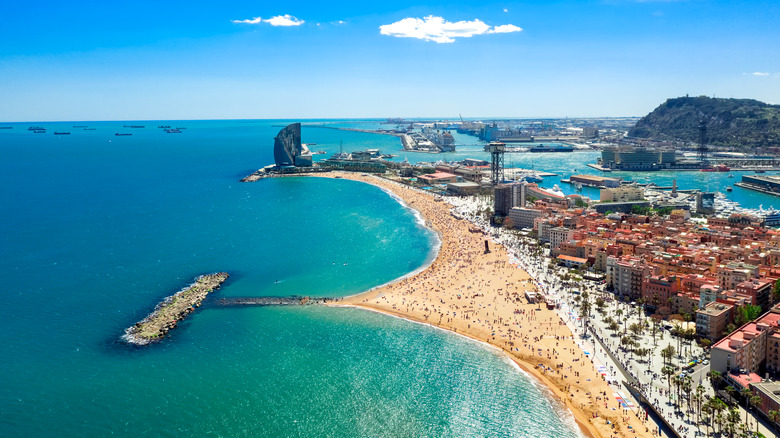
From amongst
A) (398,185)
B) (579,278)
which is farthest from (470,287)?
(398,185)

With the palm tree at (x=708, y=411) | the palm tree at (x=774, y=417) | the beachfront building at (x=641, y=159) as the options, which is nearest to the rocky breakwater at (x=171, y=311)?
the palm tree at (x=708, y=411)

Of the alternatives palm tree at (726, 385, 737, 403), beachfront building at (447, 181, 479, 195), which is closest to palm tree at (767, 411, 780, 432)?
palm tree at (726, 385, 737, 403)

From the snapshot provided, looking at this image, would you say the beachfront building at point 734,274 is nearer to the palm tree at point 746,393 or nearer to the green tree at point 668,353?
the green tree at point 668,353

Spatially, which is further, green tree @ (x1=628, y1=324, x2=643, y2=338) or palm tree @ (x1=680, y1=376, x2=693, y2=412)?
green tree @ (x1=628, y1=324, x2=643, y2=338)

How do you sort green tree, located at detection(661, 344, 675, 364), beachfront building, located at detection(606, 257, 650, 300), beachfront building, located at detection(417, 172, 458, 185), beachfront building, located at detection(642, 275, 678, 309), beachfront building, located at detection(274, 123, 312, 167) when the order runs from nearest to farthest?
green tree, located at detection(661, 344, 675, 364), beachfront building, located at detection(642, 275, 678, 309), beachfront building, located at detection(606, 257, 650, 300), beachfront building, located at detection(417, 172, 458, 185), beachfront building, located at detection(274, 123, 312, 167)

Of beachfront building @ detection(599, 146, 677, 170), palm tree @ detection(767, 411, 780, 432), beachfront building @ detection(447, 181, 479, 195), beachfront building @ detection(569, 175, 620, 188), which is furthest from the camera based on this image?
beachfront building @ detection(599, 146, 677, 170)

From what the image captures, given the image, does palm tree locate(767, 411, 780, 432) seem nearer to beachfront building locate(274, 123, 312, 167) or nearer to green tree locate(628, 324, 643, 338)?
green tree locate(628, 324, 643, 338)
